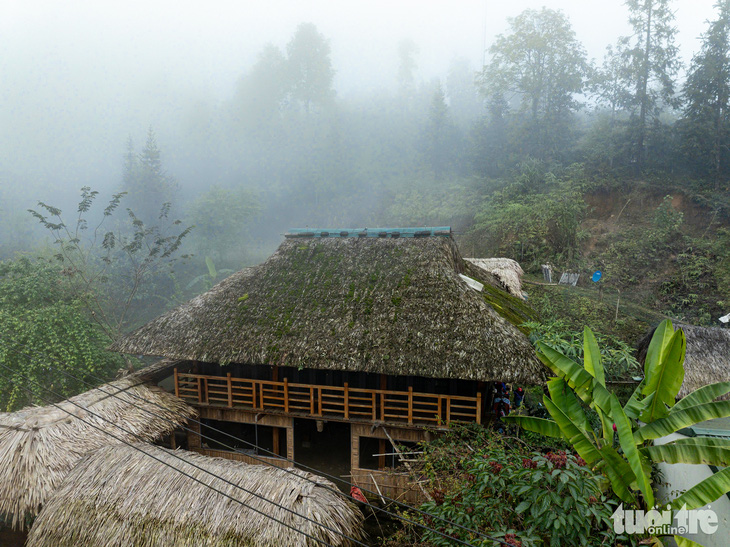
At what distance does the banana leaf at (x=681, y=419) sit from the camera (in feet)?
14.3

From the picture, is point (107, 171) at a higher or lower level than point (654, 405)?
higher

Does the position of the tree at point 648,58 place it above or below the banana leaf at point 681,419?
above

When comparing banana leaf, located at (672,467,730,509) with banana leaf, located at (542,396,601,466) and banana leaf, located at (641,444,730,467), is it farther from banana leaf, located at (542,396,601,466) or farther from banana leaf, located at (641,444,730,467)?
banana leaf, located at (542,396,601,466)

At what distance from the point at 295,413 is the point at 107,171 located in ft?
223

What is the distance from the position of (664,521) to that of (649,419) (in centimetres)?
112

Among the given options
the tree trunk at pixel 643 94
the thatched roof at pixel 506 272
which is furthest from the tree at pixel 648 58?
the thatched roof at pixel 506 272

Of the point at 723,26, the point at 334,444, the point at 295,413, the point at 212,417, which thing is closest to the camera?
the point at 295,413

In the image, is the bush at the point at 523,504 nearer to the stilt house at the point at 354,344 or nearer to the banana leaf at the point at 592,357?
the banana leaf at the point at 592,357

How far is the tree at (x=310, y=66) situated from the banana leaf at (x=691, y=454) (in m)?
46.9

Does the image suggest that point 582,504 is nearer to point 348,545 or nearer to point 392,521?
point 348,545

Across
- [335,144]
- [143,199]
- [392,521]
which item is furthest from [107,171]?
[392,521]

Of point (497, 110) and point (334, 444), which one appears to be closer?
point (334, 444)

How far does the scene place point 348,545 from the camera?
6.32 metres

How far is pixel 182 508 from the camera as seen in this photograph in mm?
6535
